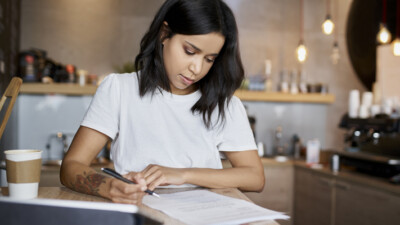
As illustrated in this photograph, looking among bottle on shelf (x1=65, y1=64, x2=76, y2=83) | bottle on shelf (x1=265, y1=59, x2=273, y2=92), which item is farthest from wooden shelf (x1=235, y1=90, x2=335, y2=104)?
bottle on shelf (x1=65, y1=64, x2=76, y2=83)

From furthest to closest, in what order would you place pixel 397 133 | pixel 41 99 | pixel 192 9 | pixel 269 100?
pixel 269 100 < pixel 41 99 < pixel 397 133 < pixel 192 9

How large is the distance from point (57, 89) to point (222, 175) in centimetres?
258

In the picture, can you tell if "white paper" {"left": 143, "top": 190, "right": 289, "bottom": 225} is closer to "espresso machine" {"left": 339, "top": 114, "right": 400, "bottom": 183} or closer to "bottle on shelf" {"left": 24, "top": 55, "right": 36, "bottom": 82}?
A: "espresso machine" {"left": 339, "top": 114, "right": 400, "bottom": 183}

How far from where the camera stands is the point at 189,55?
1.25 meters

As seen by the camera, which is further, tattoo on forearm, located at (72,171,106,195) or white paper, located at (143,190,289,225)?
tattoo on forearm, located at (72,171,106,195)

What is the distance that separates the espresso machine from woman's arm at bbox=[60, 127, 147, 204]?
206 cm

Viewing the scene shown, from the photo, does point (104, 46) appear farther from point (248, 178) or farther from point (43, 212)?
point (43, 212)

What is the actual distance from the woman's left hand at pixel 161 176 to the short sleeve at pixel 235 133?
281 millimetres

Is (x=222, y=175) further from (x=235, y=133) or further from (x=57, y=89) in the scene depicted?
(x=57, y=89)

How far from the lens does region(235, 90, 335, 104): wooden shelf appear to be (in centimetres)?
389

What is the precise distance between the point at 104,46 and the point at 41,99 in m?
0.77

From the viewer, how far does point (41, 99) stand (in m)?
3.63

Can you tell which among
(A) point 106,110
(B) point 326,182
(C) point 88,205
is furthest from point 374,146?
(C) point 88,205

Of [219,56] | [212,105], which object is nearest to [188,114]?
[212,105]
